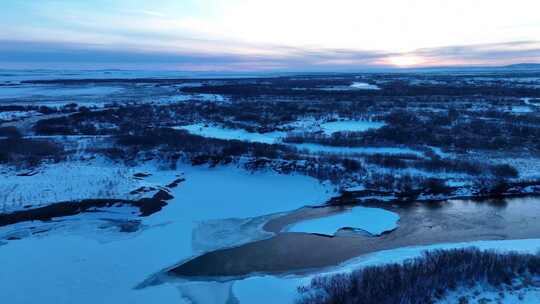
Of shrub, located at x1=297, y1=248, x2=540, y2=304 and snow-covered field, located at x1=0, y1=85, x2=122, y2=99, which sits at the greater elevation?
snow-covered field, located at x1=0, y1=85, x2=122, y2=99

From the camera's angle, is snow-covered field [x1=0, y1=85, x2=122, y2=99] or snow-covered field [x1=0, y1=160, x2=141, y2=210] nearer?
snow-covered field [x1=0, y1=160, x2=141, y2=210]

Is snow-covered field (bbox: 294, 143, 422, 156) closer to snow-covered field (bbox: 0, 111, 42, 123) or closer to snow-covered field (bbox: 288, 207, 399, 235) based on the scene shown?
snow-covered field (bbox: 288, 207, 399, 235)

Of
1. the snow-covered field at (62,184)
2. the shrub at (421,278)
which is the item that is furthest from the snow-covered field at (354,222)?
the snow-covered field at (62,184)

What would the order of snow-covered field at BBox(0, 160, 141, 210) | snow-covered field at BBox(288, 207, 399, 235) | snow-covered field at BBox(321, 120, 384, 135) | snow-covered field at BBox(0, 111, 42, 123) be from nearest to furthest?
snow-covered field at BBox(288, 207, 399, 235), snow-covered field at BBox(0, 160, 141, 210), snow-covered field at BBox(321, 120, 384, 135), snow-covered field at BBox(0, 111, 42, 123)

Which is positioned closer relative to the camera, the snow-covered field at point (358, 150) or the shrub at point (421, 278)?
the shrub at point (421, 278)

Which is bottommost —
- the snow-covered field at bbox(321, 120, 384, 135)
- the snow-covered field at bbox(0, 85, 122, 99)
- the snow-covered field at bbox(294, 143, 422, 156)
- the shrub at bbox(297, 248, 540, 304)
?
the shrub at bbox(297, 248, 540, 304)

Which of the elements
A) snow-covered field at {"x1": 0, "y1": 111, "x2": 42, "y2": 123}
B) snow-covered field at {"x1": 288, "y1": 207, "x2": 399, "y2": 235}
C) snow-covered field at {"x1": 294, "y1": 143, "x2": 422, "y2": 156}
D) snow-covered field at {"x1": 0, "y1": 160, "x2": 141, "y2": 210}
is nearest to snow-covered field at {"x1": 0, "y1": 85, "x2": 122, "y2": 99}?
snow-covered field at {"x1": 0, "y1": 111, "x2": 42, "y2": 123}

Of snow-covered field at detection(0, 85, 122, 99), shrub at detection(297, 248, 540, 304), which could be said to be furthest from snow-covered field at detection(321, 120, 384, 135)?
snow-covered field at detection(0, 85, 122, 99)

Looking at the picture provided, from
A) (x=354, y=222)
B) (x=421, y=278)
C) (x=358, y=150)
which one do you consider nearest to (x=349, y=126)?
(x=358, y=150)

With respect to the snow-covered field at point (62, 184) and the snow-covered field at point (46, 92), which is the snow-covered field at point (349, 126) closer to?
the snow-covered field at point (62, 184)

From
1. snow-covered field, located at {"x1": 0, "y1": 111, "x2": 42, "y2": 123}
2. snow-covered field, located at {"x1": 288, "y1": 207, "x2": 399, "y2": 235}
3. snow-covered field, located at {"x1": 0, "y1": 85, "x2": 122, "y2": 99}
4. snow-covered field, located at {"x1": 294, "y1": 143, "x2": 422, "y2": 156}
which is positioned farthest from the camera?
snow-covered field, located at {"x1": 0, "y1": 85, "x2": 122, "y2": 99}
